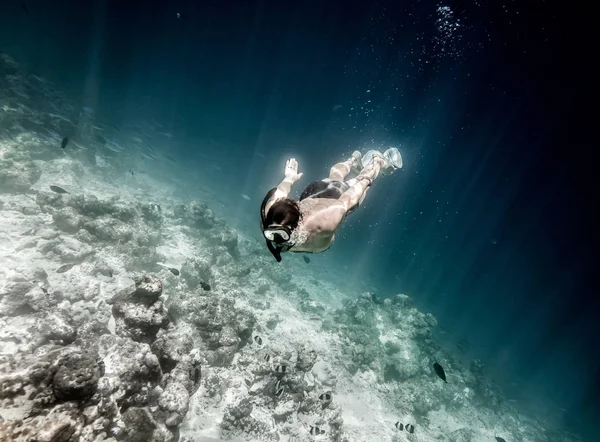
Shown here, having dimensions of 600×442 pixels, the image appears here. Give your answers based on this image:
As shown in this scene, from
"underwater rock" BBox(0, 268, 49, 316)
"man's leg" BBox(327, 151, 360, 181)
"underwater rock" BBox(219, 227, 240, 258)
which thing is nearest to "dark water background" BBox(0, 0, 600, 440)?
"man's leg" BBox(327, 151, 360, 181)

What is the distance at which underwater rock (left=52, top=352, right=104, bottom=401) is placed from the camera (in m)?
3.10

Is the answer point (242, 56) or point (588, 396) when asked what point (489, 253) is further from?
point (242, 56)

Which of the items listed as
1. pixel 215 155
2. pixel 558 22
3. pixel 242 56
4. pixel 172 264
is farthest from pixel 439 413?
pixel 215 155

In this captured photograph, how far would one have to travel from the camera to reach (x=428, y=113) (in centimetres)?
2827

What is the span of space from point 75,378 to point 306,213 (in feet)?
11.1

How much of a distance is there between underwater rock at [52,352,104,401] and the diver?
9.02ft

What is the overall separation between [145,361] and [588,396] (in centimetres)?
5454

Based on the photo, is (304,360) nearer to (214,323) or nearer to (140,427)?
(214,323)

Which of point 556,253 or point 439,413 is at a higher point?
point 556,253

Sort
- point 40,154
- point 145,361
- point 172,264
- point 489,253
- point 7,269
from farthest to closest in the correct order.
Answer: point 489,253
point 40,154
point 172,264
point 7,269
point 145,361

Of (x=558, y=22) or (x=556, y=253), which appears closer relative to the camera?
(x=558, y=22)

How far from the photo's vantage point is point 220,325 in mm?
8094

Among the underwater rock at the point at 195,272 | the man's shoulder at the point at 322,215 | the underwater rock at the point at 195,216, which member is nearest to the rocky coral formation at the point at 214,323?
the underwater rock at the point at 195,272

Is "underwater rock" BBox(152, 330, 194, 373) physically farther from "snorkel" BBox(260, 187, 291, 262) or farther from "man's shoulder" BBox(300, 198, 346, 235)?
"man's shoulder" BBox(300, 198, 346, 235)
